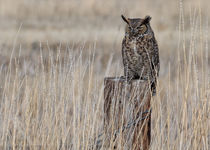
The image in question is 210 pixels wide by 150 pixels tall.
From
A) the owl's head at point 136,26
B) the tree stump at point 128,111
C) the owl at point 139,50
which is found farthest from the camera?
the owl at point 139,50

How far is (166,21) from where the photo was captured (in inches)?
490

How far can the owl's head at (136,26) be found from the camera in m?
2.85

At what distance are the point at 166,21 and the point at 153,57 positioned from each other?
9.52 metres

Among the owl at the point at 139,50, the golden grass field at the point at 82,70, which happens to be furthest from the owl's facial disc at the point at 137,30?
the golden grass field at the point at 82,70

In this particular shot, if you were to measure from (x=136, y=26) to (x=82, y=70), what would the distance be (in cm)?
43

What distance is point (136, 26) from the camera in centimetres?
286

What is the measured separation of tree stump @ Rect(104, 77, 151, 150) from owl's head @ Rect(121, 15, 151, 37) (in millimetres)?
481

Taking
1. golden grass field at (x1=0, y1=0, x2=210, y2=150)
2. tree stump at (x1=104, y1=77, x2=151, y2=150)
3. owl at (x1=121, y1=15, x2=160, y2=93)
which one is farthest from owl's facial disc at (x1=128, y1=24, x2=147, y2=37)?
tree stump at (x1=104, y1=77, x2=151, y2=150)

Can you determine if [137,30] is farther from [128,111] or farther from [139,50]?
[128,111]

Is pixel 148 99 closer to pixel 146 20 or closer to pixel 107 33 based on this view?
pixel 146 20

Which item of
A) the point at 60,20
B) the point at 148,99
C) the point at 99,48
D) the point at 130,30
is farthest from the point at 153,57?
the point at 60,20

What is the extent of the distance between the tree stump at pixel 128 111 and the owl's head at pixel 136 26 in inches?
18.9

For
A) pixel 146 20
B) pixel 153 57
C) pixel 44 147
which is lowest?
pixel 44 147

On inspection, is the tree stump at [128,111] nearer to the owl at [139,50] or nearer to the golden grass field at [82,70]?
the golden grass field at [82,70]
